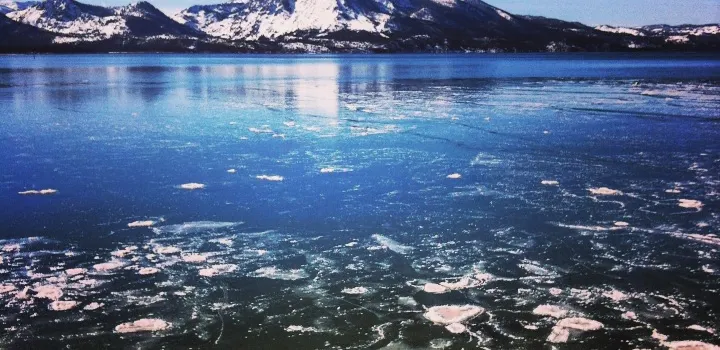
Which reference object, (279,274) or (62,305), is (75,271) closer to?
(62,305)

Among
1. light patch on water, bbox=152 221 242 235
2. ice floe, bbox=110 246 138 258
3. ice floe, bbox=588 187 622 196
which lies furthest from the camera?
ice floe, bbox=588 187 622 196

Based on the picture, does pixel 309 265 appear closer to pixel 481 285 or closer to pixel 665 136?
pixel 481 285

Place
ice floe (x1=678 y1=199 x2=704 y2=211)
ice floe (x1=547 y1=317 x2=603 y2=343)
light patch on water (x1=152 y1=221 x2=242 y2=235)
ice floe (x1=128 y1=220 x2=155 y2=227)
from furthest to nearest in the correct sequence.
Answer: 1. ice floe (x1=678 y1=199 x2=704 y2=211)
2. ice floe (x1=128 y1=220 x2=155 y2=227)
3. light patch on water (x1=152 y1=221 x2=242 y2=235)
4. ice floe (x1=547 y1=317 x2=603 y2=343)

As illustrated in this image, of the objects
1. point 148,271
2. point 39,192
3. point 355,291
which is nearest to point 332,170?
point 39,192

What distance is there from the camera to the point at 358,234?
6.96 m

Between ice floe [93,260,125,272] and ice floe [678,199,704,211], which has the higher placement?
ice floe [678,199,704,211]

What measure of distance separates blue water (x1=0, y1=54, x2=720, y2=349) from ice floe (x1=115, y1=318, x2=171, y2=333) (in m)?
0.09

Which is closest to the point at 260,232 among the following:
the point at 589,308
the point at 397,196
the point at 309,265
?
the point at 309,265

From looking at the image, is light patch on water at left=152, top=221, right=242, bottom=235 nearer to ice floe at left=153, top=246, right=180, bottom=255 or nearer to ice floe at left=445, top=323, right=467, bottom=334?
ice floe at left=153, top=246, right=180, bottom=255

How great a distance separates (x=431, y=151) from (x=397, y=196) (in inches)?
146

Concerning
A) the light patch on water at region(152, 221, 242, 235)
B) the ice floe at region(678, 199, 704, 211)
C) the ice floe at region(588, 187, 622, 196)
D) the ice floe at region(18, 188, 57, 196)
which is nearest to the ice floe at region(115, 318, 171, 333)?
the light patch on water at region(152, 221, 242, 235)

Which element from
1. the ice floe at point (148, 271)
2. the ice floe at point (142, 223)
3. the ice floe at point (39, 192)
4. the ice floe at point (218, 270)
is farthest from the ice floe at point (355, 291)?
the ice floe at point (39, 192)

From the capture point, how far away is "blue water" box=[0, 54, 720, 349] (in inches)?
187

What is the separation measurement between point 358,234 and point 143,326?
9.21ft
